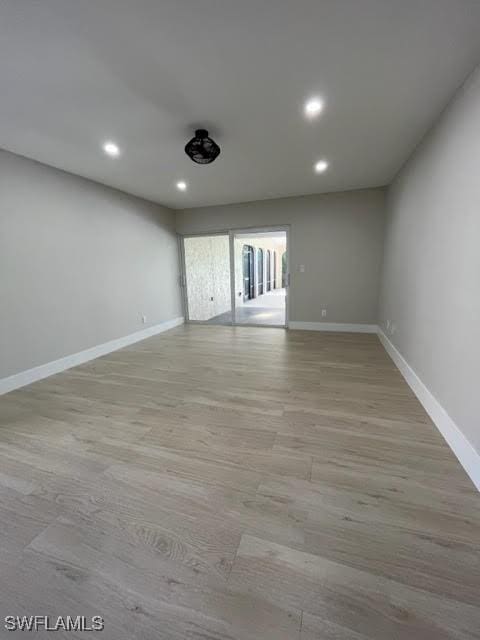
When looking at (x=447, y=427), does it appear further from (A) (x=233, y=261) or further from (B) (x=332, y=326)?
(A) (x=233, y=261)

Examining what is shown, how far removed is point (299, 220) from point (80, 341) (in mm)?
4124

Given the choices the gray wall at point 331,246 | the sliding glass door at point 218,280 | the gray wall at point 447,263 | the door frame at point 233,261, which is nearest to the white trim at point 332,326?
the gray wall at point 331,246

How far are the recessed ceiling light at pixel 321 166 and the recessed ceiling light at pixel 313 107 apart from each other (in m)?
1.08

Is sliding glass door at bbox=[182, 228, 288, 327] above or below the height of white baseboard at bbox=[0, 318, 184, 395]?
above

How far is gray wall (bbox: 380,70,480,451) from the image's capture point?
1608 mm

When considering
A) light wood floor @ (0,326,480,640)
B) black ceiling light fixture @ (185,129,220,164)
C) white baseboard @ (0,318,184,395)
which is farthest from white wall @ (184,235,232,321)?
light wood floor @ (0,326,480,640)

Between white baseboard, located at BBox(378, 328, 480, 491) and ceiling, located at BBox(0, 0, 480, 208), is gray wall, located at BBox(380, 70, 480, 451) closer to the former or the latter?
white baseboard, located at BBox(378, 328, 480, 491)

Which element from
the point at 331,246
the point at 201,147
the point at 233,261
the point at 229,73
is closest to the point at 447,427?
the point at 229,73

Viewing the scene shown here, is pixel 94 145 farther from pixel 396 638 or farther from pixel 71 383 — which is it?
pixel 396 638

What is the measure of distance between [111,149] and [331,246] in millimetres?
3658

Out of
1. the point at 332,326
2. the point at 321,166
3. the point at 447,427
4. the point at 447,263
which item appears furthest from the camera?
the point at 332,326

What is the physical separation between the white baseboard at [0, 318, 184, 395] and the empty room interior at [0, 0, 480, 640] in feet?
0.10

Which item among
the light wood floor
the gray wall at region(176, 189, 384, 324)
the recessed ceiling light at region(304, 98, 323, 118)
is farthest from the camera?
the gray wall at region(176, 189, 384, 324)

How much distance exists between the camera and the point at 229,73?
167cm
